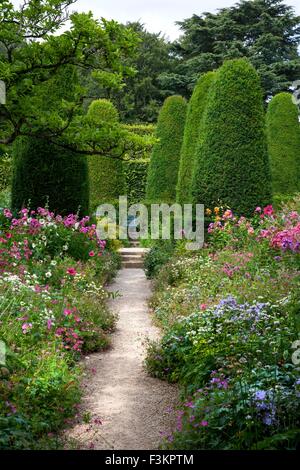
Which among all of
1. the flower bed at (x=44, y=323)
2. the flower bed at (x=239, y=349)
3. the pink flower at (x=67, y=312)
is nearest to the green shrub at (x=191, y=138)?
the flower bed at (x=44, y=323)

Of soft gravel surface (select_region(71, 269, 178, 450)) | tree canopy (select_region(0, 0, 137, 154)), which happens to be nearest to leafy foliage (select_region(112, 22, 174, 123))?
tree canopy (select_region(0, 0, 137, 154))

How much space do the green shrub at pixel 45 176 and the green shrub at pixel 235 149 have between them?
2401 mm

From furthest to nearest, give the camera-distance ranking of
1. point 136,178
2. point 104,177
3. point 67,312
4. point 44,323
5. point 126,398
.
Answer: point 136,178
point 104,177
point 67,312
point 44,323
point 126,398

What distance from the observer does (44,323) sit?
5754 millimetres

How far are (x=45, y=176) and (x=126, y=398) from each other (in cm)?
659

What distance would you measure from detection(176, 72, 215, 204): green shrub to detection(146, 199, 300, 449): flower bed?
4.87m

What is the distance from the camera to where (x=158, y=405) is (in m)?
4.85


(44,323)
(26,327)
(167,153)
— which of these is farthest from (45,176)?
(167,153)

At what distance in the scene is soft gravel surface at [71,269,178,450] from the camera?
13.7 feet

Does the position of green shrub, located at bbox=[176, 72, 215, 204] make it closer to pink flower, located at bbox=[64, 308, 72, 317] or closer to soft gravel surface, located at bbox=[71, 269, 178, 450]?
soft gravel surface, located at bbox=[71, 269, 178, 450]

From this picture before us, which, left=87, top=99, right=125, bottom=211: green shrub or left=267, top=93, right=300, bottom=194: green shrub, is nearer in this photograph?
left=267, top=93, right=300, bottom=194: green shrub

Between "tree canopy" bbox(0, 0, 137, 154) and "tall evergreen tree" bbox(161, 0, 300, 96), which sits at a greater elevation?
"tall evergreen tree" bbox(161, 0, 300, 96)

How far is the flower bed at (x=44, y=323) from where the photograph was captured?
13.5 ft

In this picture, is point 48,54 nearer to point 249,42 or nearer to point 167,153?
point 167,153
